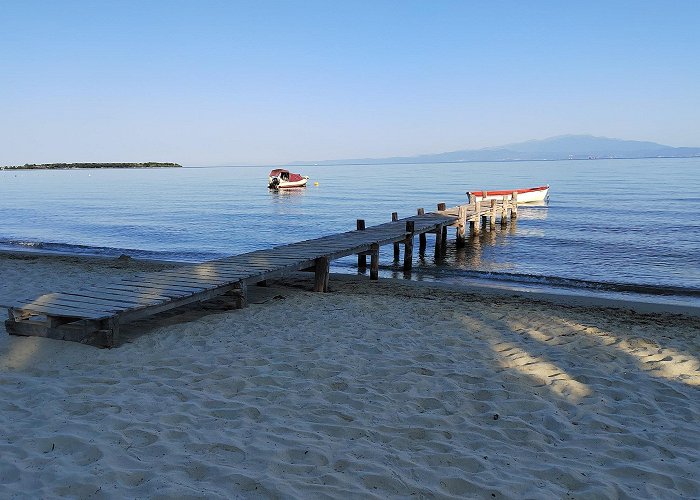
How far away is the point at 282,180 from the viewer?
63156 mm

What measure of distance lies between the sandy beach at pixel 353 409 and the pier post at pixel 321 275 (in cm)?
255

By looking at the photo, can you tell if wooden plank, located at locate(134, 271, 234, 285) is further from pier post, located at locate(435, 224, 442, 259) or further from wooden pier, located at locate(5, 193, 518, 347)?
pier post, located at locate(435, 224, 442, 259)

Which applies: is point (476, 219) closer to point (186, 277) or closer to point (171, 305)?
point (186, 277)

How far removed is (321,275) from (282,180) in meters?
53.1

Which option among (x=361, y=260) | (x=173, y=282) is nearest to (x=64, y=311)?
(x=173, y=282)

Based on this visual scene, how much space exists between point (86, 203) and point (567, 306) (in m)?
45.4

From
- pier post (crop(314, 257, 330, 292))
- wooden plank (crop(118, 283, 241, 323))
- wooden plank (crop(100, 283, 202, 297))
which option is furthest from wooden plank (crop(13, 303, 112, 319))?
pier post (crop(314, 257, 330, 292))

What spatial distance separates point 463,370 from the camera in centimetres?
611

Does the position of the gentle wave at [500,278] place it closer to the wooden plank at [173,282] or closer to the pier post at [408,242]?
the pier post at [408,242]

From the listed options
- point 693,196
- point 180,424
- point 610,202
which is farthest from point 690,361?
point 693,196

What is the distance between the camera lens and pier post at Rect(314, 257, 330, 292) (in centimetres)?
1118

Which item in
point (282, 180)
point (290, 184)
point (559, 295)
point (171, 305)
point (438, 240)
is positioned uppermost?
point (282, 180)

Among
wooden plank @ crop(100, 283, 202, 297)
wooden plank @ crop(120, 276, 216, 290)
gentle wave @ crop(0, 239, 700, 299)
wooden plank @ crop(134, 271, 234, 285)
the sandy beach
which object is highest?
wooden plank @ crop(100, 283, 202, 297)

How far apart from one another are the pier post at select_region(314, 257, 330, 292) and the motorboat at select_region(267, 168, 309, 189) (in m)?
50.7
